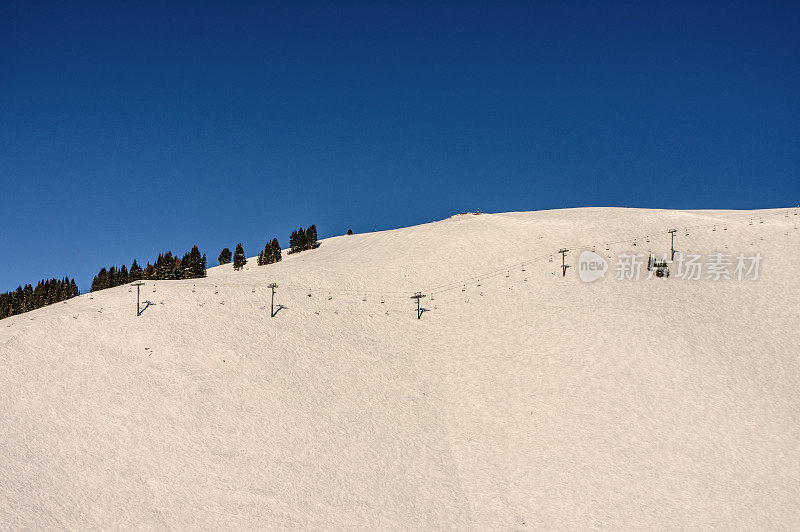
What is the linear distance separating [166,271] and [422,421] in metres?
80.3

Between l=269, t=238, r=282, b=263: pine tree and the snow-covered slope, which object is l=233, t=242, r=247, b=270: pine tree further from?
the snow-covered slope

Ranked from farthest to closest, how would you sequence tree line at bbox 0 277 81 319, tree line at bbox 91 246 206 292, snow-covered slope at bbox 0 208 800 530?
tree line at bbox 0 277 81 319 → tree line at bbox 91 246 206 292 → snow-covered slope at bbox 0 208 800 530

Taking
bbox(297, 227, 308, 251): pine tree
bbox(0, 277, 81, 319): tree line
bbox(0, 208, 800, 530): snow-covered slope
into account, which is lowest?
bbox(0, 208, 800, 530): snow-covered slope

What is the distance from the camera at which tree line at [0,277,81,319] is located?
104406 mm

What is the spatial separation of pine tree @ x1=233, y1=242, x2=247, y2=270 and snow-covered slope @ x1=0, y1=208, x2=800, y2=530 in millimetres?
Answer: 61458

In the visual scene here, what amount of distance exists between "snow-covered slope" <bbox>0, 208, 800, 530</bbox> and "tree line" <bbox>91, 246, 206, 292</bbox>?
5489cm

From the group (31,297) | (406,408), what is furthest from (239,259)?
(406,408)

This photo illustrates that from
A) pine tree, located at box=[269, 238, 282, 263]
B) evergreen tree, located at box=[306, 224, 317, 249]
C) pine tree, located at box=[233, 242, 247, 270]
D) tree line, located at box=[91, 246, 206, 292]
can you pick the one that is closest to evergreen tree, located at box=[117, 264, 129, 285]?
tree line, located at box=[91, 246, 206, 292]

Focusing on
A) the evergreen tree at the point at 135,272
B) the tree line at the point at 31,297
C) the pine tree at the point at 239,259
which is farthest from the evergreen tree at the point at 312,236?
the tree line at the point at 31,297

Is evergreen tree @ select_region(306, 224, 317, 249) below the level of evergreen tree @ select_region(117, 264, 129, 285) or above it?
above

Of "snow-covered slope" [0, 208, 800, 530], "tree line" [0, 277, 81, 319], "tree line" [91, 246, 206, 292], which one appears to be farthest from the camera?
"tree line" [0, 277, 81, 319]

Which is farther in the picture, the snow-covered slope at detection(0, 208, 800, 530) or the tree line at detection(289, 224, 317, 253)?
the tree line at detection(289, 224, 317, 253)

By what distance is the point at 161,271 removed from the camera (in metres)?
93.3

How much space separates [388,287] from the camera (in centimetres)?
4609
